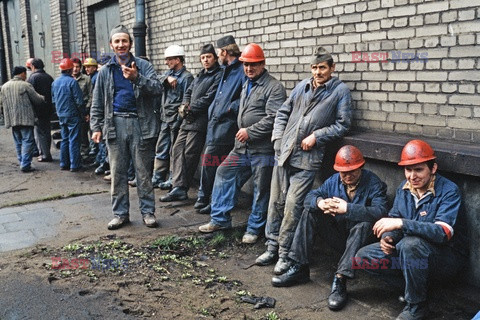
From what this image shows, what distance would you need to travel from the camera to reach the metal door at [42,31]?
15.4 meters

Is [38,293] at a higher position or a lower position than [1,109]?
lower

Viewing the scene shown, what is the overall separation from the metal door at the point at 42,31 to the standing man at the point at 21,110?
5906mm

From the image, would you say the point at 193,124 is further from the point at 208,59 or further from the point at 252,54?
the point at 252,54

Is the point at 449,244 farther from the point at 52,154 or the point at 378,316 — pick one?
the point at 52,154

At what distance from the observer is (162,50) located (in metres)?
9.19

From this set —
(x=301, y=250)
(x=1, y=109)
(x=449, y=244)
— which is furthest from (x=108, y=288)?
(x=1, y=109)

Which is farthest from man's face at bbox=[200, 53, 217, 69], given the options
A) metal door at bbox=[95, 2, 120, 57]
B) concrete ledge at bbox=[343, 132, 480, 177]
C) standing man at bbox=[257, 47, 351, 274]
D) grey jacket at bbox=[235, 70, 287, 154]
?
metal door at bbox=[95, 2, 120, 57]

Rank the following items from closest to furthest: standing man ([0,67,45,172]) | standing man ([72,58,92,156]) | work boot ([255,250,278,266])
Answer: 1. work boot ([255,250,278,266])
2. standing man ([0,67,45,172])
3. standing man ([72,58,92,156])

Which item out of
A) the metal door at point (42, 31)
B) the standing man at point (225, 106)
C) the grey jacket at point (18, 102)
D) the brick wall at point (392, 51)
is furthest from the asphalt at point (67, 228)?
the metal door at point (42, 31)

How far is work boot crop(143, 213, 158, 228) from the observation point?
19.5ft

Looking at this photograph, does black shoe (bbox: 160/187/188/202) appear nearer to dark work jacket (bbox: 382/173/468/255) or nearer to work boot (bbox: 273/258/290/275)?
work boot (bbox: 273/258/290/275)

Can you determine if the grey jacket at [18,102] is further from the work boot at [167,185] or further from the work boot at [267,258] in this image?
the work boot at [267,258]

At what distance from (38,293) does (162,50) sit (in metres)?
5.87

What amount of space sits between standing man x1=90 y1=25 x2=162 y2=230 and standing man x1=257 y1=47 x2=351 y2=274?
1774 mm
